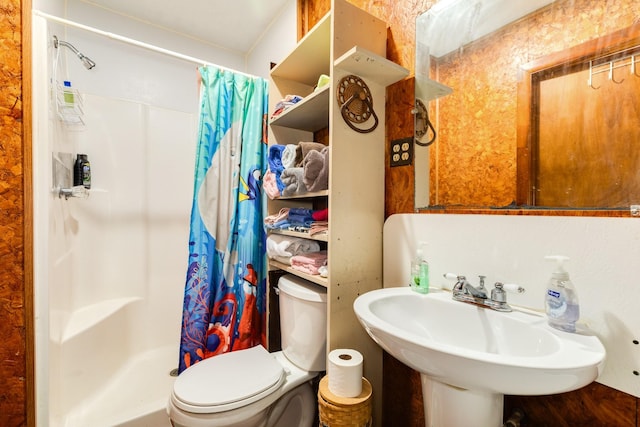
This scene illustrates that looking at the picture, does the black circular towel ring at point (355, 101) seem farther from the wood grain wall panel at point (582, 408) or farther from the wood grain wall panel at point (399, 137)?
the wood grain wall panel at point (582, 408)

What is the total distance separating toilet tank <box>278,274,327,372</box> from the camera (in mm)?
1115

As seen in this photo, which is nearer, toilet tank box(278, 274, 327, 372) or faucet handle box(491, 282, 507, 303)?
faucet handle box(491, 282, 507, 303)

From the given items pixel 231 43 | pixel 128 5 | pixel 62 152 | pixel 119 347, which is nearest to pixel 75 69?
pixel 128 5

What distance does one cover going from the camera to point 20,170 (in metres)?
1.00

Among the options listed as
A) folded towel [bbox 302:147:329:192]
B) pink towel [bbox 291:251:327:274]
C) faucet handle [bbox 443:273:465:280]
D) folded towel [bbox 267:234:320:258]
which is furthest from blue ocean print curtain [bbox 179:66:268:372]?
faucet handle [bbox 443:273:465:280]

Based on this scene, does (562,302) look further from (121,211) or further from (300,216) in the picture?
(121,211)

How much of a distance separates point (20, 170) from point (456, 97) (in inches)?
64.5

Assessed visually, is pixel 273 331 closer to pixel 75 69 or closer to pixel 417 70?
pixel 417 70

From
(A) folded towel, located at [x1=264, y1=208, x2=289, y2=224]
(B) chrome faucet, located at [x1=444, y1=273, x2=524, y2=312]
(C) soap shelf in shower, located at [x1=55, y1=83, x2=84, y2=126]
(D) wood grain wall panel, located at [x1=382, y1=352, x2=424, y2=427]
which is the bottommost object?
(D) wood grain wall panel, located at [x1=382, y1=352, x2=424, y2=427]

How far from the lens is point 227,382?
3.48ft

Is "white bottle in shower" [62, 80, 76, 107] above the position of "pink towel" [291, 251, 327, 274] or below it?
above

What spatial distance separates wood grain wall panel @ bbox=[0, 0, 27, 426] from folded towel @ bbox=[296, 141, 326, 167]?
1.05 metres

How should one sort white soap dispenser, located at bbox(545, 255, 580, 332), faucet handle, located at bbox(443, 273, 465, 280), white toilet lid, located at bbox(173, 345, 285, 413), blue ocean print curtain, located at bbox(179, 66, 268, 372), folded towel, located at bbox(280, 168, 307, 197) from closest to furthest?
white soap dispenser, located at bbox(545, 255, 580, 332) → faucet handle, located at bbox(443, 273, 465, 280) → white toilet lid, located at bbox(173, 345, 285, 413) → folded towel, located at bbox(280, 168, 307, 197) → blue ocean print curtain, located at bbox(179, 66, 268, 372)

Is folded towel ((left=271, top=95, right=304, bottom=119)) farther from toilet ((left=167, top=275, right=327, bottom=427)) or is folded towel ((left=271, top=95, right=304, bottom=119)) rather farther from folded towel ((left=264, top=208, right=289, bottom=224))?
toilet ((left=167, top=275, right=327, bottom=427))
